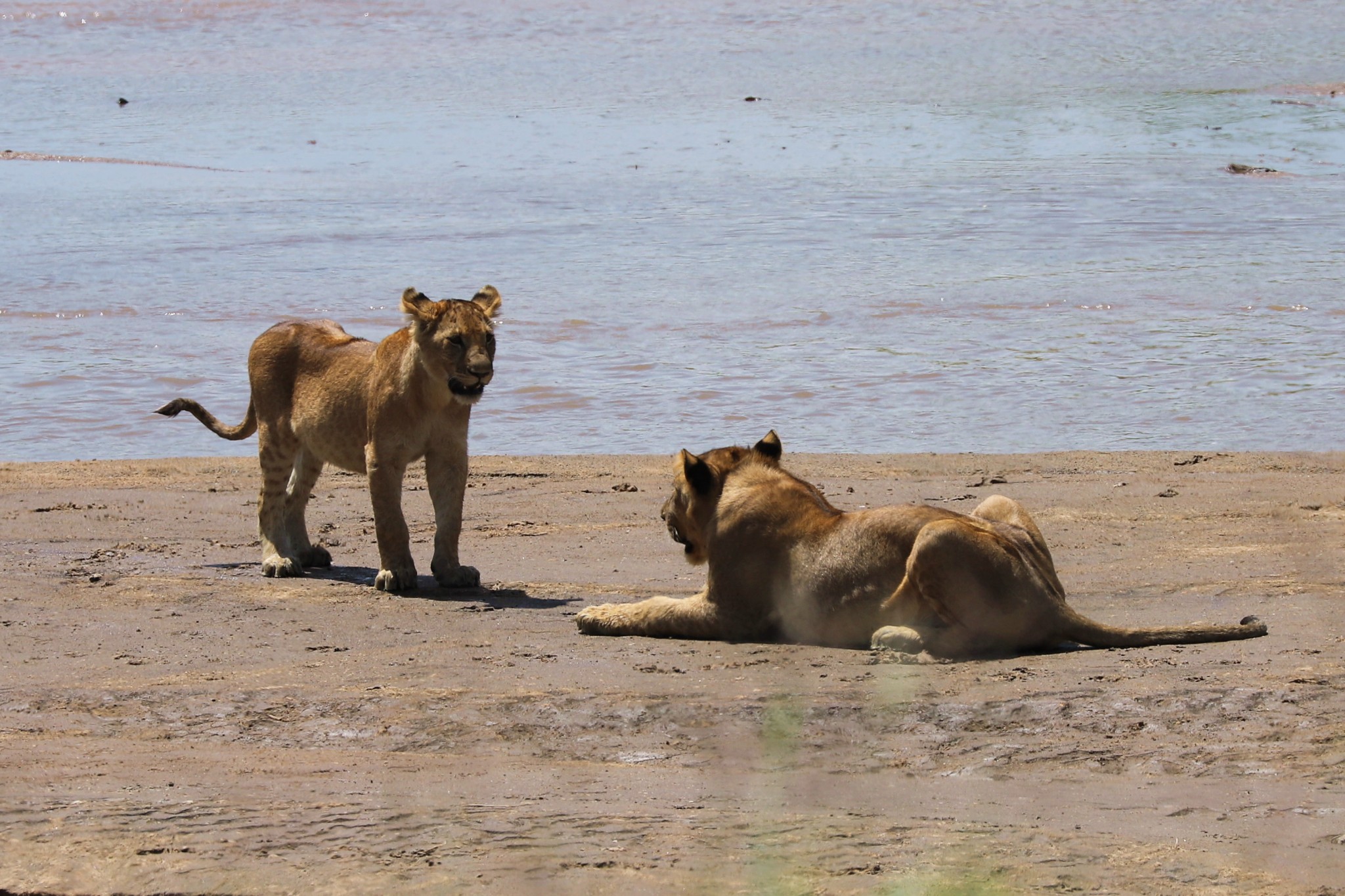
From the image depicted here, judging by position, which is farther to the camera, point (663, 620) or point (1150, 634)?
point (663, 620)

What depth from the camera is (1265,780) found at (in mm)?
5117

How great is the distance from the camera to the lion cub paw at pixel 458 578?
339 inches

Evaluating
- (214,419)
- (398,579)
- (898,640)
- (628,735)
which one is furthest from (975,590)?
(214,419)

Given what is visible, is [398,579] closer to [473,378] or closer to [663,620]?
[473,378]

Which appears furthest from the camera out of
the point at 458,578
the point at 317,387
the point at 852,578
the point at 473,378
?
the point at 317,387

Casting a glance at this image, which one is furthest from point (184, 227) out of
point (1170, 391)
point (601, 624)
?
point (601, 624)

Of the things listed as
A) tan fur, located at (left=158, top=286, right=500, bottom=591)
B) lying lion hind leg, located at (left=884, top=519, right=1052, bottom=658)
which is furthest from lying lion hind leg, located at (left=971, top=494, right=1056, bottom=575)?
tan fur, located at (left=158, top=286, right=500, bottom=591)

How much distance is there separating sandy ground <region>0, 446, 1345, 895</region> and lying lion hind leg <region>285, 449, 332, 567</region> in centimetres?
22

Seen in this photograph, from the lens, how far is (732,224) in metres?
22.0

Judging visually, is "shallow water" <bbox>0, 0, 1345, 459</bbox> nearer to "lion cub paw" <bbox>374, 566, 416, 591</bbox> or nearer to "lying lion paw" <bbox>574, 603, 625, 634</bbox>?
"lion cub paw" <bbox>374, 566, 416, 591</bbox>

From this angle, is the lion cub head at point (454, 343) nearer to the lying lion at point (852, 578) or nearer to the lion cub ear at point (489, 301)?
the lion cub ear at point (489, 301)

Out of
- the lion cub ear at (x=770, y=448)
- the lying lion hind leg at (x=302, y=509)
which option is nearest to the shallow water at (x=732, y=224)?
the lying lion hind leg at (x=302, y=509)

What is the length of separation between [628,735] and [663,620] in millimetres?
1598

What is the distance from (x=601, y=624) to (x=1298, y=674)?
281 centimetres
